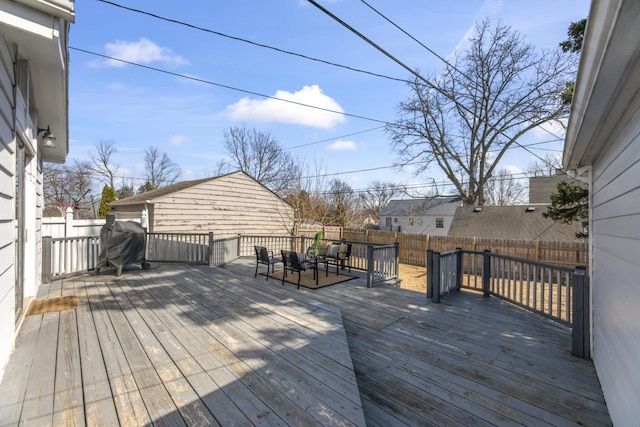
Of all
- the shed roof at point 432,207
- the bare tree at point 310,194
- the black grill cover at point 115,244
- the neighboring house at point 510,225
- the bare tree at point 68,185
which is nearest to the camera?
the black grill cover at point 115,244

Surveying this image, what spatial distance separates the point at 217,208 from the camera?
11461mm

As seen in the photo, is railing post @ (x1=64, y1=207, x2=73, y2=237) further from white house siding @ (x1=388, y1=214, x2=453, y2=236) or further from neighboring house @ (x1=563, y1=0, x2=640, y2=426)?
white house siding @ (x1=388, y1=214, x2=453, y2=236)

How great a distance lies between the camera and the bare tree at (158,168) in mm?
30469

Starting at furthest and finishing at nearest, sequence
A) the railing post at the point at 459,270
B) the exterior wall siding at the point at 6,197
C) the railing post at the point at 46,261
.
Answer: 1. the railing post at the point at 459,270
2. the railing post at the point at 46,261
3. the exterior wall siding at the point at 6,197

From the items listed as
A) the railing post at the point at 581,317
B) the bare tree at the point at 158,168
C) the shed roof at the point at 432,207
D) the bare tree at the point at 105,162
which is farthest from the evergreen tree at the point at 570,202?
the bare tree at the point at 105,162

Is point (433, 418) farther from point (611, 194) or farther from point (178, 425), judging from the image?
point (611, 194)

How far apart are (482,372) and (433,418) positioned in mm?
940

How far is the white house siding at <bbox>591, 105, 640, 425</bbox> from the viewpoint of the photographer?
164 cm

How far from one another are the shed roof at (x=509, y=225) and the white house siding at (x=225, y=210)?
10730mm

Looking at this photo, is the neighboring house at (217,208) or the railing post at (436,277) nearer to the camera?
the railing post at (436,277)

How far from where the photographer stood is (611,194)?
2342 millimetres

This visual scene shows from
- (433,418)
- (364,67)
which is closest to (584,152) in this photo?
(433,418)

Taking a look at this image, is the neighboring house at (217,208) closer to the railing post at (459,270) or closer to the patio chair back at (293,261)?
the patio chair back at (293,261)

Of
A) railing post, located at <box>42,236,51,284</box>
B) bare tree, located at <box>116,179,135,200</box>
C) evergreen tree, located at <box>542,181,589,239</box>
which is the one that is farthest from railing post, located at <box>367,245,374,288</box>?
bare tree, located at <box>116,179,135,200</box>
